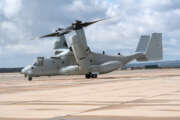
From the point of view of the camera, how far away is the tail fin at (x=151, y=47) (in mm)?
58344

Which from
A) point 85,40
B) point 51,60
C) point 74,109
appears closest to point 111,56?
point 85,40

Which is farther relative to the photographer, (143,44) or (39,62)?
(143,44)

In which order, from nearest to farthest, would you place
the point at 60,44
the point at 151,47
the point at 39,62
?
the point at 39,62 → the point at 151,47 → the point at 60,44

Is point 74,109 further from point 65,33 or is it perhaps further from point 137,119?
point 65,33

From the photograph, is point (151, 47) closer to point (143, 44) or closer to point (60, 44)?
point (143, 44)

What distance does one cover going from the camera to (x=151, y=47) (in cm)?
5847

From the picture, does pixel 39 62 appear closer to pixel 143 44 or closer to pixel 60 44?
pixel 60 44

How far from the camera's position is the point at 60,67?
5250 cm

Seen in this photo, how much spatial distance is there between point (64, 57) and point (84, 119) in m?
42.4

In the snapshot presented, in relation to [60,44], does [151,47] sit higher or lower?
lower

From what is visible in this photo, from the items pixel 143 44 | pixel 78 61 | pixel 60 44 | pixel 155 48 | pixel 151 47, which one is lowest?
pixel 78 61

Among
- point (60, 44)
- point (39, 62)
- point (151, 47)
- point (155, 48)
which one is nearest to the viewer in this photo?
point (39, 62)

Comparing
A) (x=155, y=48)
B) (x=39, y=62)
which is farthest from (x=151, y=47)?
(x=39, y=62)

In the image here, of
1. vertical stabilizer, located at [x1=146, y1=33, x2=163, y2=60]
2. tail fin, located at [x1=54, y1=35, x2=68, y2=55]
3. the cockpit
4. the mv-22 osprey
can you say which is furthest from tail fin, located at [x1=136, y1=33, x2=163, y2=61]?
the cockpit
